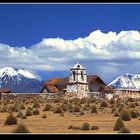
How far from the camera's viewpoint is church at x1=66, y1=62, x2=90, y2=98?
62.6m

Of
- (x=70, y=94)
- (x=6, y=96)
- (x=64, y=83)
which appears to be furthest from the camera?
(x=64, y=83)

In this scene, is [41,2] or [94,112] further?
[94,112]

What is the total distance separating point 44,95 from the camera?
5700cm

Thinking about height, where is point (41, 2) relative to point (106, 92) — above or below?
below

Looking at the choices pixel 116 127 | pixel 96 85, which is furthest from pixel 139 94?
pixel 116 127

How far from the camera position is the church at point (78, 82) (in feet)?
205

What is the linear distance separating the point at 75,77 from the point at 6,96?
12490 millimetres

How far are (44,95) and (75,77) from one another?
332 inches

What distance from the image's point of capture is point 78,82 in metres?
63.2
